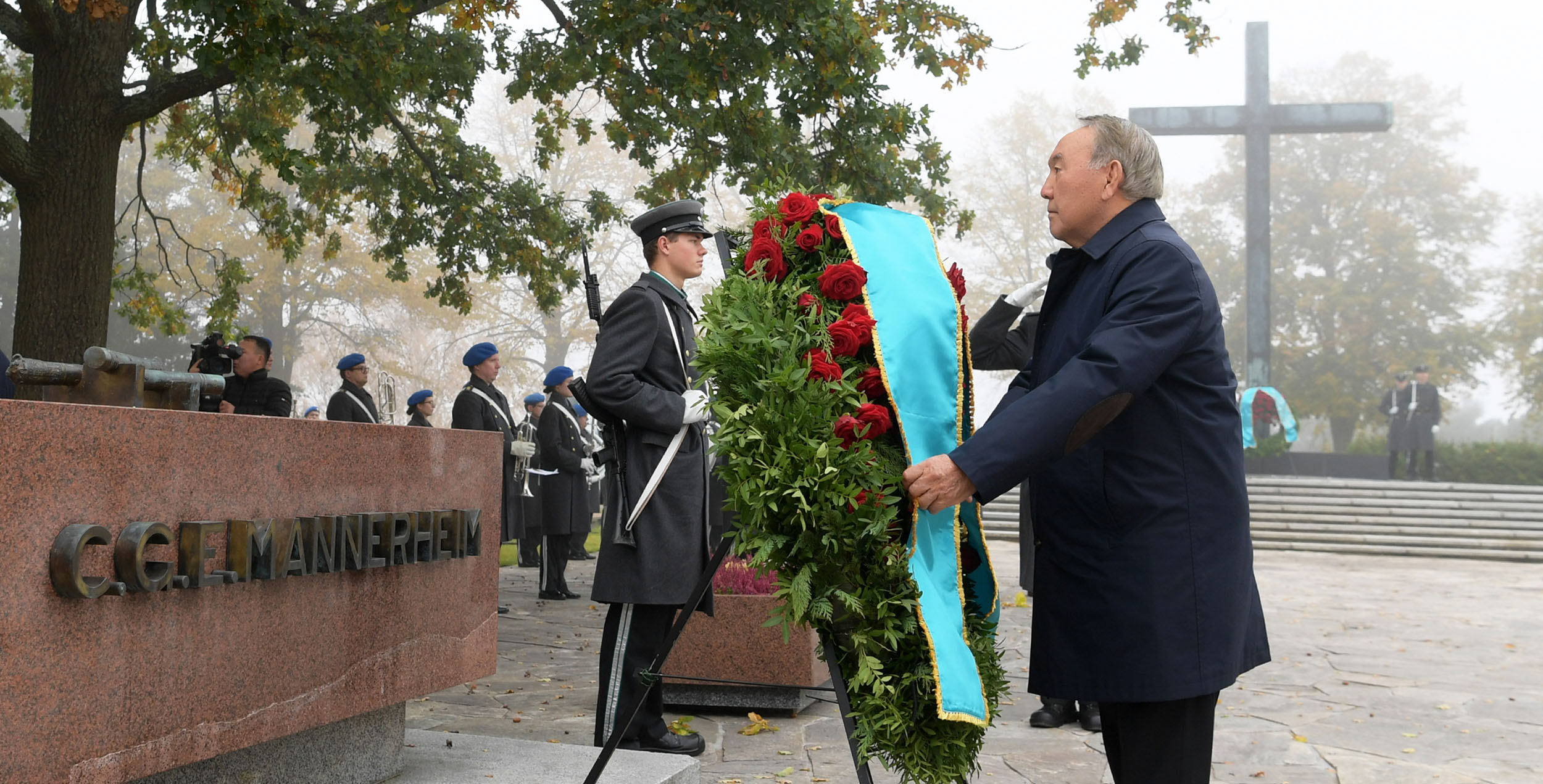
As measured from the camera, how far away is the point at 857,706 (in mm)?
2902

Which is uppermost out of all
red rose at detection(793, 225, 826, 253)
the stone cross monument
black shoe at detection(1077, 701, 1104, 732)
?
the stone cross monument

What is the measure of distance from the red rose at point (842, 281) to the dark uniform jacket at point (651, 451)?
1.64 meters

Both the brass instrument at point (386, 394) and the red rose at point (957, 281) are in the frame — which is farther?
the brass instrument at point (386, 394)

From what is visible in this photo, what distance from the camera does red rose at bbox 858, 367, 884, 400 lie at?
2842 mm

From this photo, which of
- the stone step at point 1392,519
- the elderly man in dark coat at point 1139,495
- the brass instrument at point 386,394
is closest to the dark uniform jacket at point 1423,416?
the stone step at point 1392,519

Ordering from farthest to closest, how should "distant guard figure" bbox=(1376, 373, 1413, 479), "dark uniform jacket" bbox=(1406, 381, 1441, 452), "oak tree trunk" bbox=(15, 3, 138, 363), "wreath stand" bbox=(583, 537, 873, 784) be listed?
"distant guard figure" bbox=(1376, 373, 1413, 479) → "dark uniform jacket" bbox=(1406, 381, 1441, 452) → "oak tree trunk" bbox=(15, 3, 138, 363) → "wreath stand" bbox=(583, 537, 873, 784)

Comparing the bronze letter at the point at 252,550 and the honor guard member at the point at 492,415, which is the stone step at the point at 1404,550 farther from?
the bronze letter at the point at 252,550

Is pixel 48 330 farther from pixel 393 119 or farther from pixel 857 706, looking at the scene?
pixel 857 706

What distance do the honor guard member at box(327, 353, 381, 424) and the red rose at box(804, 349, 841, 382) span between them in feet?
23.9

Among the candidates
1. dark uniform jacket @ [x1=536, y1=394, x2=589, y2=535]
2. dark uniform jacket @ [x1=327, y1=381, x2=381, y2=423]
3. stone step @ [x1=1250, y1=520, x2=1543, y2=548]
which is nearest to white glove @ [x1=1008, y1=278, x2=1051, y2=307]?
dark uniform jacket @ [x1=327, y1=381, x2=381, y2=423]

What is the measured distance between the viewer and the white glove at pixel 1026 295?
4.50 m

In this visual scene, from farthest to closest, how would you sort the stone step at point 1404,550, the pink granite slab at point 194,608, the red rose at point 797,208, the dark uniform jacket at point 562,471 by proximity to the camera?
the stone step at point 1404,550 < the dark uniform jacket at point 562,471 < the red rose at point 797,208 < the pink granite slab at point 194,608

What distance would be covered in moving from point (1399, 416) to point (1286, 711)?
21.3 meters

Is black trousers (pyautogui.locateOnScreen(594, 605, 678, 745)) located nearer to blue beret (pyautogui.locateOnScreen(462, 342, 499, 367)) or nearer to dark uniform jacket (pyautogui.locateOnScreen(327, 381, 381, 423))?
dark uniform jacket (pyautogui.locateOnScreen(327, 381, 381, 423))
